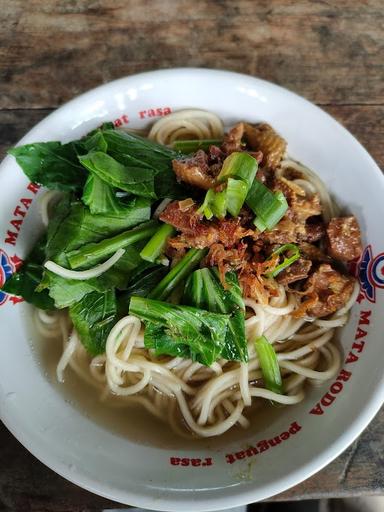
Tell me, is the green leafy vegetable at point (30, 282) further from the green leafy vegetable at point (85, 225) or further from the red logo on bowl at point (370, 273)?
the red logo on bowl at point (370, 273)

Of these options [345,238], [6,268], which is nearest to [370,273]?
[345,238]

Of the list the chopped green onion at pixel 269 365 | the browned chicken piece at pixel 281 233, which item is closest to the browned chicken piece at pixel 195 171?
the browned chicken piece at pixel 281 233

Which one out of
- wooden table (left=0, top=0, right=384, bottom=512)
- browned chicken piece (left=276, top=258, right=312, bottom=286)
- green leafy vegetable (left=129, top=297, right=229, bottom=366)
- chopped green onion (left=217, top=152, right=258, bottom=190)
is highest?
wooden table (left=0, top=0, right=384, bottom=512)

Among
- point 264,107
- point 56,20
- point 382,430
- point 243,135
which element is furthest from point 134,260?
point 56,20

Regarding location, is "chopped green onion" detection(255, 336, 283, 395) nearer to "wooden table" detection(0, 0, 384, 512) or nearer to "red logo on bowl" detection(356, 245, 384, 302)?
"red logo on bowl" detection(356, 245, 384, 302)

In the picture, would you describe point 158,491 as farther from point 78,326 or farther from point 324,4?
point 324,4

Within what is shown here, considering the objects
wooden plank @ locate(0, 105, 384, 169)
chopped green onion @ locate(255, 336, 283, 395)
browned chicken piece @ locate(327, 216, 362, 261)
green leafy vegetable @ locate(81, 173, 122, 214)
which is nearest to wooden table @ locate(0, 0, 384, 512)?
A: wooden plank @ locate(0, 105, 384, 169)

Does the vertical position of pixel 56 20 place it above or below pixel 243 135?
above
